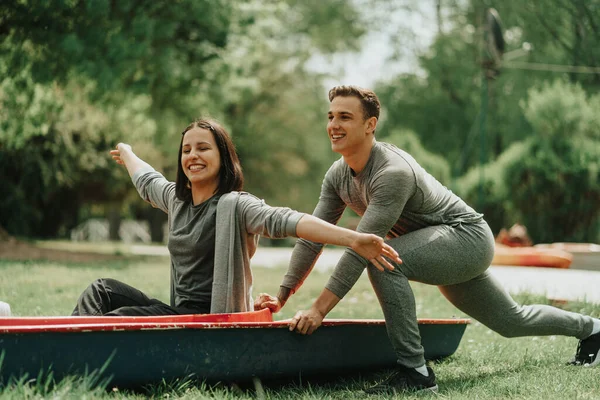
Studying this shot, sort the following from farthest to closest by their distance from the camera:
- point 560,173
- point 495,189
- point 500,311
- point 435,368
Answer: point 495,189 → point 560,173 → point 435,368 → point 500,311

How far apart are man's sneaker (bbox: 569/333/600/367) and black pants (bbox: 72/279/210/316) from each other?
2373 millimetres

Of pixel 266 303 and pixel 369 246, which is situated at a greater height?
pixel 369 246

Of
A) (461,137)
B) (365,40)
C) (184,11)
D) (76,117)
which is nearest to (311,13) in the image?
(365,40)

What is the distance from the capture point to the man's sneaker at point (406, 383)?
3.89 m

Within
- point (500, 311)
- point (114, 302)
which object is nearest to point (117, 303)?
point (114, 302)

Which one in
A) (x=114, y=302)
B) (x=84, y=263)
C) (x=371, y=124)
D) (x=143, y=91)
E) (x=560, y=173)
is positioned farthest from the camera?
(x=560, y=173)

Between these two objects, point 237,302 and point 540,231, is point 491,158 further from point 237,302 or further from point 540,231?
point 237,302

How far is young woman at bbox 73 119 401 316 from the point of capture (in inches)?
155

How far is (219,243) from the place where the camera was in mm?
3961

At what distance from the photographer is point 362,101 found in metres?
4.19

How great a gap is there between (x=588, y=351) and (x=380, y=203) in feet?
6.02

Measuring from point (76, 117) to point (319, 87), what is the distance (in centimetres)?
1392

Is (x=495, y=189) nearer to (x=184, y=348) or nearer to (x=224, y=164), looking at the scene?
(x=224, y=164)

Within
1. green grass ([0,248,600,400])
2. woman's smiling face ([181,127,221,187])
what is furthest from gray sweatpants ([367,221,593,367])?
woman's smiling face ([181,127,221,187])
